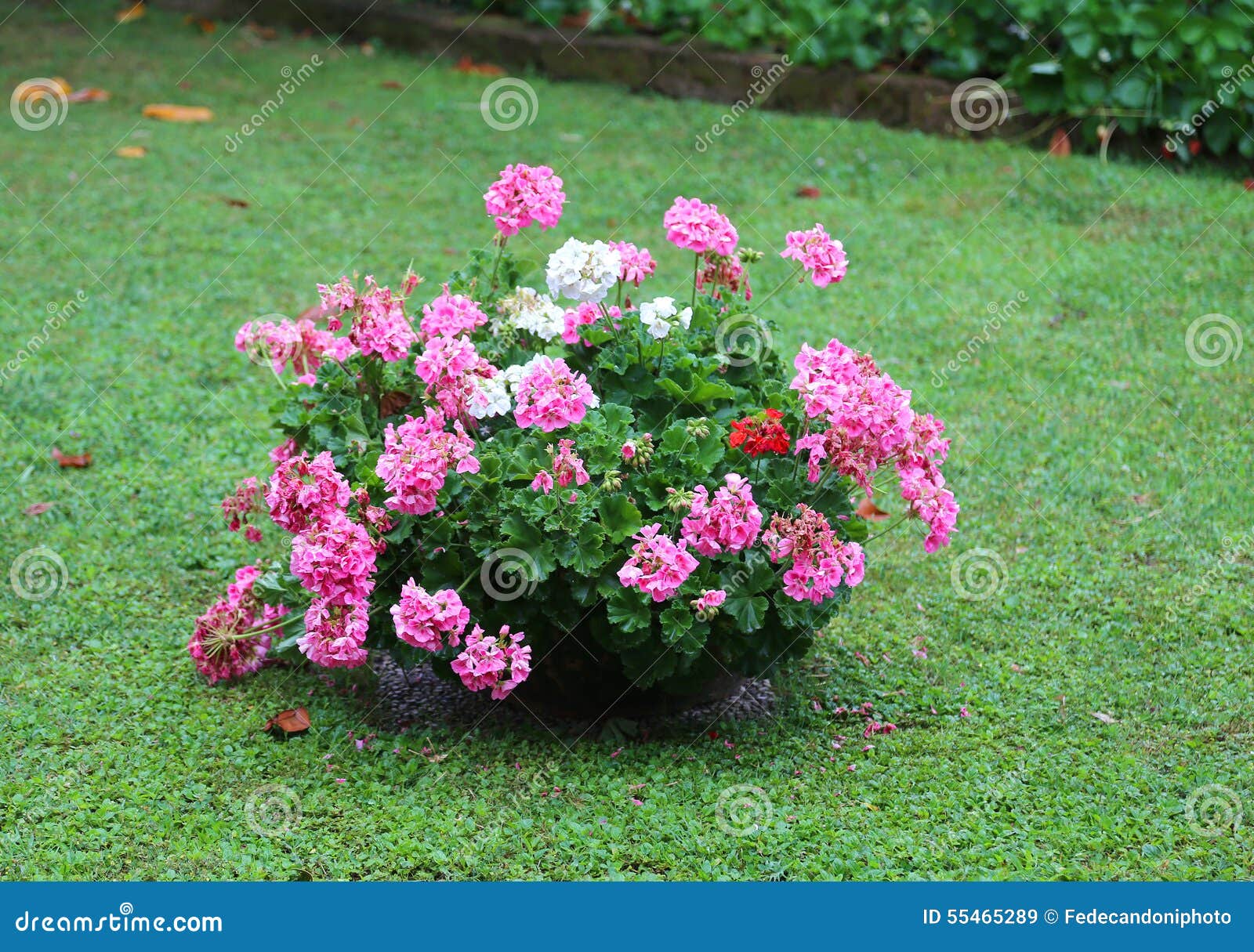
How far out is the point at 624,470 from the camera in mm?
3400

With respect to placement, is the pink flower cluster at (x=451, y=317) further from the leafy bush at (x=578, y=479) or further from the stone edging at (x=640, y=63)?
the stone edging at (x=640, y=63)

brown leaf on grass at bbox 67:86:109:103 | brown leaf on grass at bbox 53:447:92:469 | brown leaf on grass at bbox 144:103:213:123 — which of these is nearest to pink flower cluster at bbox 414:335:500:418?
brown leaf on grass at bbox 53:447:92:469

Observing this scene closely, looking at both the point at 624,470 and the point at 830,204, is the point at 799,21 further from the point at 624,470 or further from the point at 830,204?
the point at 624,470

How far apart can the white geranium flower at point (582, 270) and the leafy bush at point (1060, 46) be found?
5200 millimetres

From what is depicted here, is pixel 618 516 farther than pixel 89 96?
No

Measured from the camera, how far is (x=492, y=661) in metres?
3.25

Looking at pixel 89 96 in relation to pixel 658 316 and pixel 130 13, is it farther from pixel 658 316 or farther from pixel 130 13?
pixel 658 316

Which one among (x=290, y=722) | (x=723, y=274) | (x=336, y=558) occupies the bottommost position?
(x=290, y=722)

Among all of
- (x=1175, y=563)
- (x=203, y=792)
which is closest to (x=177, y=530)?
(x=203, y=792)

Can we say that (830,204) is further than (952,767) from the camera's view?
Yes

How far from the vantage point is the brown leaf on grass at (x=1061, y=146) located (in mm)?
8008

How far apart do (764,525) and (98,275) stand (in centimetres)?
449

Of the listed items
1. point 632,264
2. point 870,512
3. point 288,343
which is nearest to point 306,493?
point 288,343

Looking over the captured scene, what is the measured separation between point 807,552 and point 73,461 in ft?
9.87
